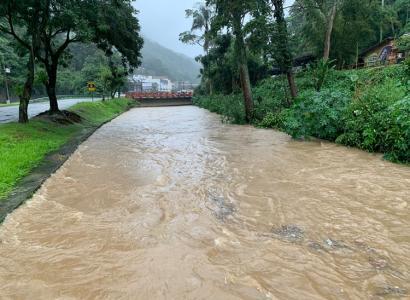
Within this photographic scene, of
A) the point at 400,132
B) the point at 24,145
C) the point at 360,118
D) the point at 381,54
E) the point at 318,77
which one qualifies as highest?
the point at 381,54

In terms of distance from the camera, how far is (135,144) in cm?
1423

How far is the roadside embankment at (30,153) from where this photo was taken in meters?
6.87

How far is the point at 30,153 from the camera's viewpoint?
32.5 ft

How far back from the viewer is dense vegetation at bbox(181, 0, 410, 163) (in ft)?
36.6

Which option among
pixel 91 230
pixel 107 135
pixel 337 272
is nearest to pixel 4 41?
pixel 107 135

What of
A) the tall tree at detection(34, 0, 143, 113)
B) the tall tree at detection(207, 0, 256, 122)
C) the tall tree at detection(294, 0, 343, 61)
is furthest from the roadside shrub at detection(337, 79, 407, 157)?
the tall tree at detection(294, 0, 343, 61)

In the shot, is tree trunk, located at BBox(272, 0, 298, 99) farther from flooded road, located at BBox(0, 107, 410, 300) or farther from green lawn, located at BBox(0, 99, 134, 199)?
green lawn, located at BBox(0, 99, 134, 199)

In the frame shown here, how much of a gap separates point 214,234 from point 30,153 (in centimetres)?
692

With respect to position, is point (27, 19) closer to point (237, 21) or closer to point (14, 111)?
point (237, 21)

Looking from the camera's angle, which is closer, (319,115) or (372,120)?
(372,120)

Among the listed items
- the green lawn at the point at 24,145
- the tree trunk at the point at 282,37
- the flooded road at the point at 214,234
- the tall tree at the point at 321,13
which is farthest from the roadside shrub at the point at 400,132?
the tall tree at the point at 321,13

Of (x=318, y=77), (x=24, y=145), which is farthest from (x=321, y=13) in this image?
(x=24, y=145)

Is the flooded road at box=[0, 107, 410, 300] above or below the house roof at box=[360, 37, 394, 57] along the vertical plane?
below

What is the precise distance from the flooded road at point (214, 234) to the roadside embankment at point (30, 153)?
0.30 meters
